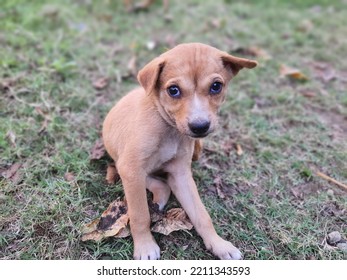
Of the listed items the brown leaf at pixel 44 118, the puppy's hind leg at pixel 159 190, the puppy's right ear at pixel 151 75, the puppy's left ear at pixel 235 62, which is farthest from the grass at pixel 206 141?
the puppy's left ear at pixel 235 62

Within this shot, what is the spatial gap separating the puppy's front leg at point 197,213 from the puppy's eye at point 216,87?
882mm

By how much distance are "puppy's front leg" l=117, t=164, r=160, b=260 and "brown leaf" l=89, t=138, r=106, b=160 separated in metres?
1.00

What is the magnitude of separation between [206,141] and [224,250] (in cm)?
173

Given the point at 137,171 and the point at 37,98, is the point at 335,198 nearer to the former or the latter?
the point at 137,171

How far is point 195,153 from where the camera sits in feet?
14.8

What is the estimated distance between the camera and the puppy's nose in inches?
126

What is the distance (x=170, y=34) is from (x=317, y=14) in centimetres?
345

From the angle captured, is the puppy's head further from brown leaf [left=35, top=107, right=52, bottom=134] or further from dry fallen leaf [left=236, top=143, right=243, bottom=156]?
brown leaf [left=35, top=107, right=52, bottom=134]

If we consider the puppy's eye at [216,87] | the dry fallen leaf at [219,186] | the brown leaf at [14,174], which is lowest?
the dry fallen leaf at [219,186]

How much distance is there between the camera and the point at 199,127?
3.21 metres

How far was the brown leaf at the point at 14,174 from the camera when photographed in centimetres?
415

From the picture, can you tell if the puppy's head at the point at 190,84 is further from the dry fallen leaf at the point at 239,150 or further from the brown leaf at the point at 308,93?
the brown leaf at the point at 308,93

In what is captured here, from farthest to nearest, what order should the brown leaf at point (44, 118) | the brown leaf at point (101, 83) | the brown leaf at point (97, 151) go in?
the brown leaf at point (101, 83), the brown leaf at point (44, 118), the brown leaf at point (97, 151)

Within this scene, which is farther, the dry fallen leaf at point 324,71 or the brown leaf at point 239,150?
the dry fallen leaf at point 324,71
